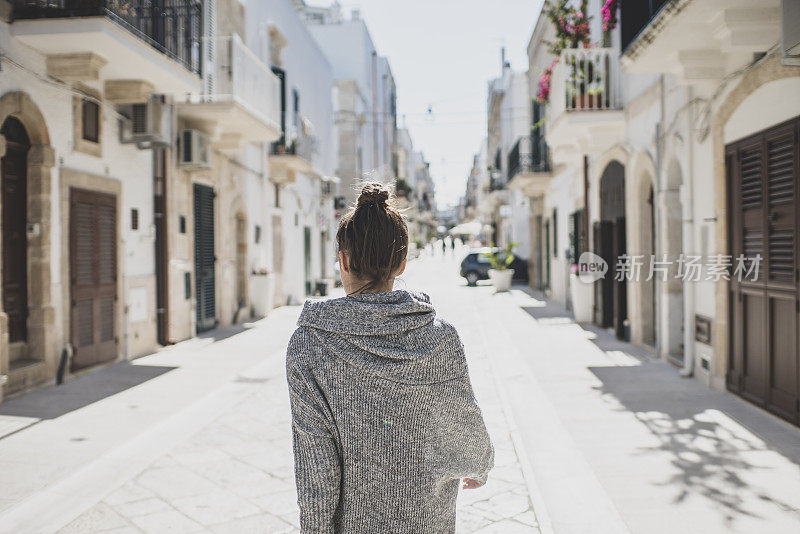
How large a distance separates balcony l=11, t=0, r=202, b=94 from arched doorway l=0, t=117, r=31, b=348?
1.06 m

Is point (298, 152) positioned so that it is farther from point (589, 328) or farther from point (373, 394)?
point (373, 394)

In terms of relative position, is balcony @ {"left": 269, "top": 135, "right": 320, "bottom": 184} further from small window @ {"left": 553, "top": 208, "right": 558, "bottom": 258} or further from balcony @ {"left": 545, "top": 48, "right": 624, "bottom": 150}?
balcony @ {"left": 545, "top": 48, "right": 624, "bottom": 150}

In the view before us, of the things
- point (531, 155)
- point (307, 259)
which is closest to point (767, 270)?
point (531, 155)

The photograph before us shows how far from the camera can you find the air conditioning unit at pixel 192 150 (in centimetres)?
1136

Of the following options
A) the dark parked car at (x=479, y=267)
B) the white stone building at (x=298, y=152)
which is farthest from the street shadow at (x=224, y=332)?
the dark parked car at (x=479, y=267)

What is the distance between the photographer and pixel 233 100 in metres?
11.9

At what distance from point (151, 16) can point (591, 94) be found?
7419 millimetres

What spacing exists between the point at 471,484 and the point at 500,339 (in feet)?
31.8

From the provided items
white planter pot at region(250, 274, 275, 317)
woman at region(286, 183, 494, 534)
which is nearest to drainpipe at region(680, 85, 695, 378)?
woman at region(286, 183, 494, 534)

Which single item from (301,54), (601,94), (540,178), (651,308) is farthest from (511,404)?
(301,54)

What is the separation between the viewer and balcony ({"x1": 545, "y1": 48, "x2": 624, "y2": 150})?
37.4 ft

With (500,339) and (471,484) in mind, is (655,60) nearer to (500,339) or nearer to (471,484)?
(500,339)

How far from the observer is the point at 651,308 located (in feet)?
34.7

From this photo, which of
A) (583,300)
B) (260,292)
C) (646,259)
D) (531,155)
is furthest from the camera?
(531,155)
